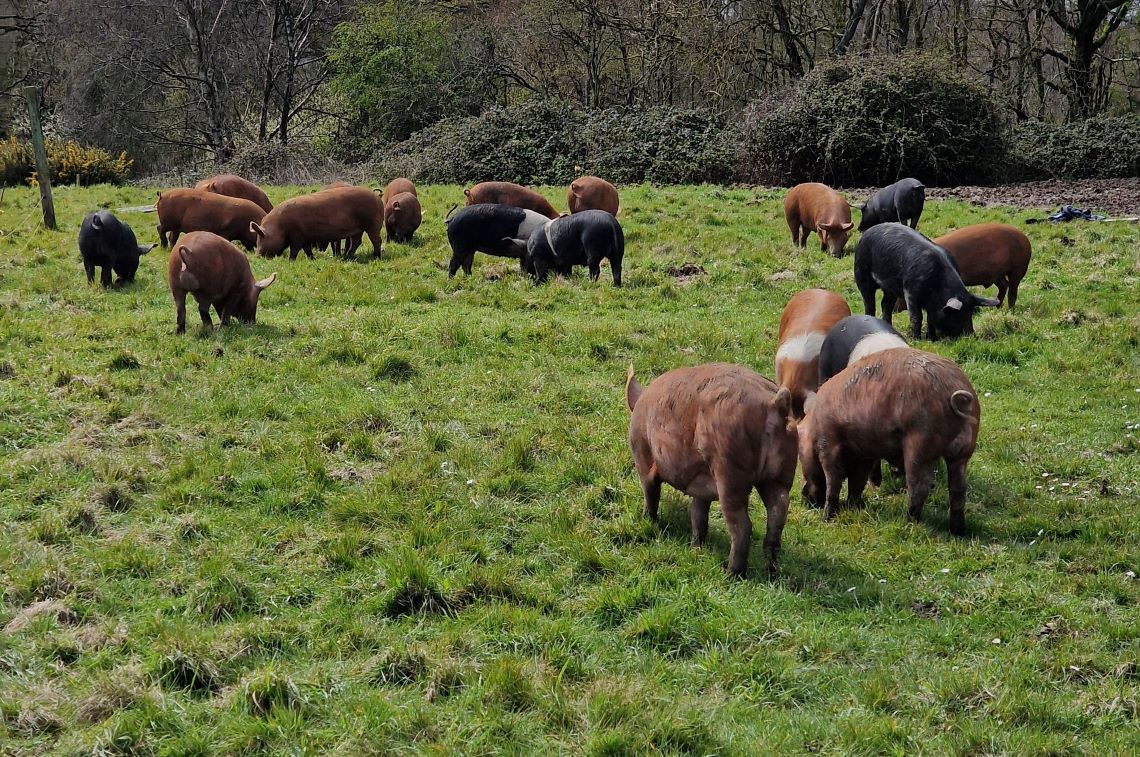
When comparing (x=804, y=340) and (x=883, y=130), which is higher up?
(x=883, y=130)

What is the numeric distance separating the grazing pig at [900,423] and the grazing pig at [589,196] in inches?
394

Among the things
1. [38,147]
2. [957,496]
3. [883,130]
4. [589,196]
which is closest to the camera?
[957,496]

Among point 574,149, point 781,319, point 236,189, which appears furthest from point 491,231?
point 574,149

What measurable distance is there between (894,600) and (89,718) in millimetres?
3706

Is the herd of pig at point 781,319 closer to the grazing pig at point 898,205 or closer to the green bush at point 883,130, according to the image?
the grazing pig at point 898,205

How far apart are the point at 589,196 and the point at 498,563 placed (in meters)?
11.0

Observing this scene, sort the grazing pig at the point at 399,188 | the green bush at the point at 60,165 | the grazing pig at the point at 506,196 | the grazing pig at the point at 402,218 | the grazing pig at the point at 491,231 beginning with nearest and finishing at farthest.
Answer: the grazing pig at the point at 491,231
the grazing pig at the point at 402,218
the grazing pig at the point at 506,196
the grazing pig at the point at 399,188
the green bush at the point at 60,165

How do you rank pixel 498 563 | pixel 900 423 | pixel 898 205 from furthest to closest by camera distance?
pixel 898 205 < pixel 900 423 < pixel 498 563

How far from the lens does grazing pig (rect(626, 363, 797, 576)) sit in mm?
5141

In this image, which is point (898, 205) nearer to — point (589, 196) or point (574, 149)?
point (589, 196)

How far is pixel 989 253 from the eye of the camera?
10938 mm

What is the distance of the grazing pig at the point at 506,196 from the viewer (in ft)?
51.7

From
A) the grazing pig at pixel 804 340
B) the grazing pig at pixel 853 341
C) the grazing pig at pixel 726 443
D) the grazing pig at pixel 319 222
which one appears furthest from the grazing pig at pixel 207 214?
the grazing pig at pixel 726 443

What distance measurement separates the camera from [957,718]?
4.23 m
